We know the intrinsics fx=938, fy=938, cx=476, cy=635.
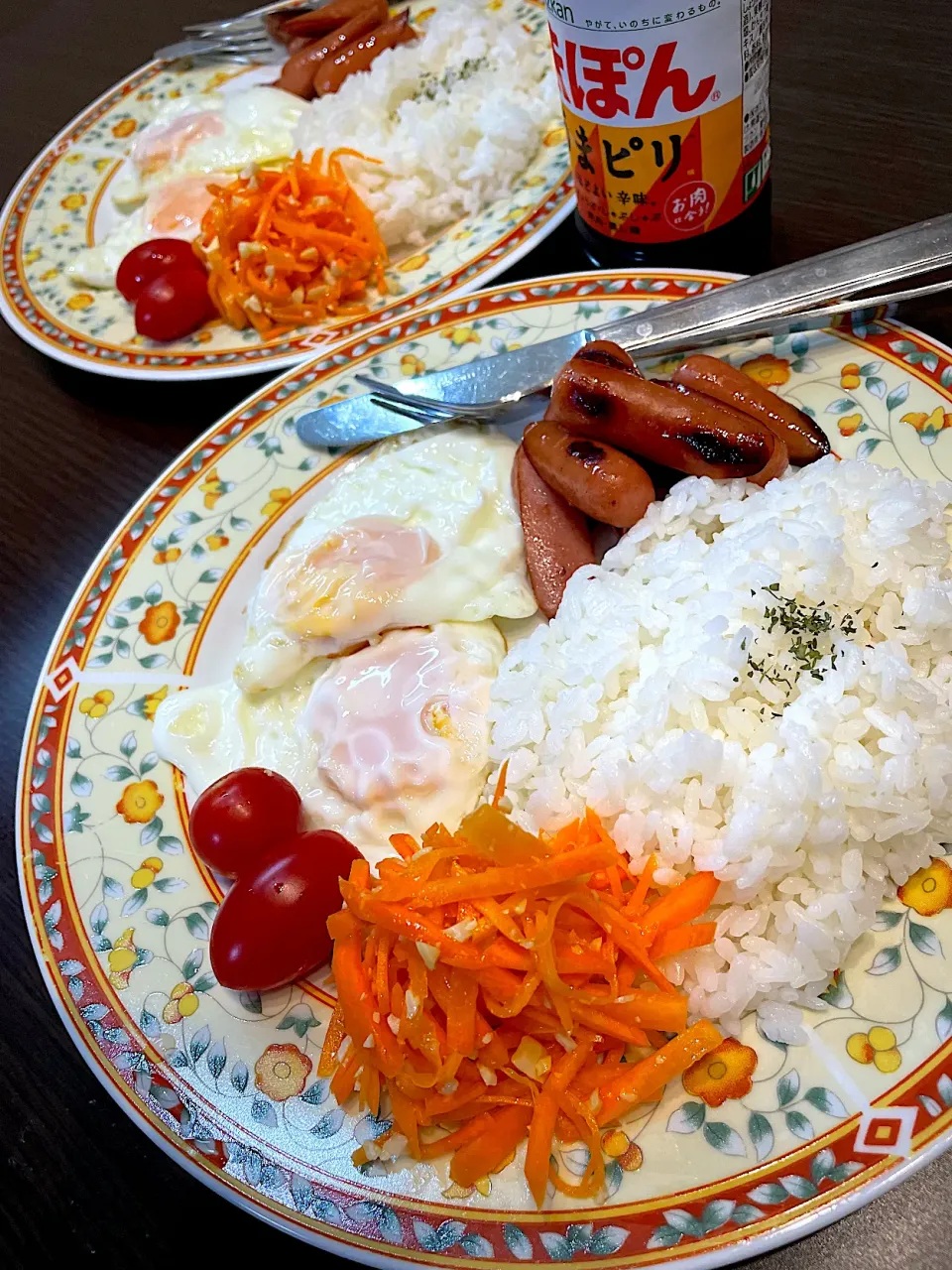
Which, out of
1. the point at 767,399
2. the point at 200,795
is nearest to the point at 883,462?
the point at 767,399

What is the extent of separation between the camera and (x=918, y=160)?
2.24 metres

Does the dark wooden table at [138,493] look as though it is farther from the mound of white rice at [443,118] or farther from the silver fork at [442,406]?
the silver fork at [442,406]

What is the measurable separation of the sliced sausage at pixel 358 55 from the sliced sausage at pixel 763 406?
204cm

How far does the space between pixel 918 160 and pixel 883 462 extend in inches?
43.2

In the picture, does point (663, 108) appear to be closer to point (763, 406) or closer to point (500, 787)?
point (763, 406)

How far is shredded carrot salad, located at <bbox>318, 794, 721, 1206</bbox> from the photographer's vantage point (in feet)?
3.73

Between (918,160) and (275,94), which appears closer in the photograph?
(918,160)

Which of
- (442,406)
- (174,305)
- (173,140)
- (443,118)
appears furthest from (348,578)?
(173,140)

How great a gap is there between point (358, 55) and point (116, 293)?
3.74ft

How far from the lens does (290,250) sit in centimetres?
240

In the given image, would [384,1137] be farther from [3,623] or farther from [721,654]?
[3,623]

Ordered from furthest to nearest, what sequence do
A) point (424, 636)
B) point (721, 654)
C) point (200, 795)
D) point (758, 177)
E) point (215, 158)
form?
point (215, 158) < point (758, 177) < point (424, 636) < point (200, 795) < point (721, 654)

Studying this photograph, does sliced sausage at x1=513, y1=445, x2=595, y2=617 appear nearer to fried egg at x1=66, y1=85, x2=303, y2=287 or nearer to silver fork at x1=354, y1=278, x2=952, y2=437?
silver fork at x1=354, y1=278, x2=952, y2=437

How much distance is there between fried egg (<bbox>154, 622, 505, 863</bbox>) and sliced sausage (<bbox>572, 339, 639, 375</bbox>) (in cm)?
51
